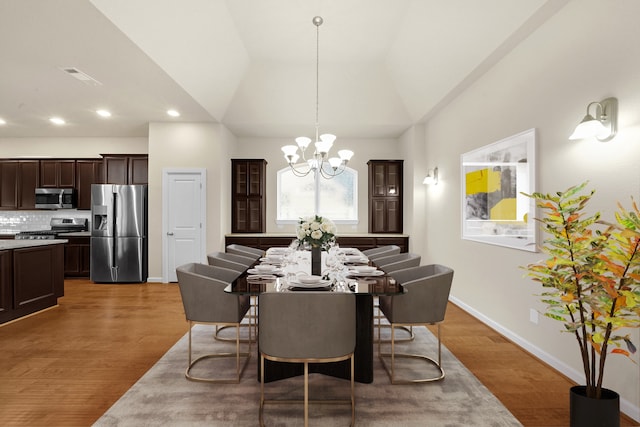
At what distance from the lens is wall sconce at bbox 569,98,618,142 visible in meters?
2.53

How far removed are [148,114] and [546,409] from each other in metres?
6.23

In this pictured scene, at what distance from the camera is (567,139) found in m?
3.04

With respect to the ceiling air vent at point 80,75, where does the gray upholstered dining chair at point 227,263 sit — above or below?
below

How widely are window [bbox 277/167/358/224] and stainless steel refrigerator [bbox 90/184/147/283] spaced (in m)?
2.58

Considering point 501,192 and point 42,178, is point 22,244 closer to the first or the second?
point 42,178

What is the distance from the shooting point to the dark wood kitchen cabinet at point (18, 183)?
7727mm

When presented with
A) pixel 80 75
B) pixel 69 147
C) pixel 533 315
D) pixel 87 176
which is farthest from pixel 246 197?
pixel 533 315

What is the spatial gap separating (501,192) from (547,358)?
158 cm

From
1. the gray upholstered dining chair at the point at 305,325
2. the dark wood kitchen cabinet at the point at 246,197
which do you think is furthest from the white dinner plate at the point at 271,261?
the dark wood kitchen cabinet at the point at 246,197

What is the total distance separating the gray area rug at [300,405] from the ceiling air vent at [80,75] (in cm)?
330

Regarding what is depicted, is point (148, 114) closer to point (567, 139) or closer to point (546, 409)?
point (567, 139)

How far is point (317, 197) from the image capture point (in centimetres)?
800

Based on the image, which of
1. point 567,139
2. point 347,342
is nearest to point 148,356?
point 347,342

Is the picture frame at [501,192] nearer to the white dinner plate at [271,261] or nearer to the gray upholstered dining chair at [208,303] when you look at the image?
the white dinner plate at [271,261]
